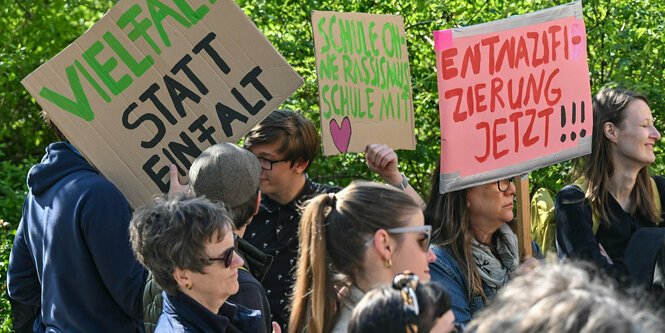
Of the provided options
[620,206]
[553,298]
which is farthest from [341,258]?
[620,206]

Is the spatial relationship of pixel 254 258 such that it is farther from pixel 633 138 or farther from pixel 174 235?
pixel 633 138

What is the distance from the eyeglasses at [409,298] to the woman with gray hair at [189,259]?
81 cm

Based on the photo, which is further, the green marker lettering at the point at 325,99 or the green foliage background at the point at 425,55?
the green foliage background at the point at 425,55

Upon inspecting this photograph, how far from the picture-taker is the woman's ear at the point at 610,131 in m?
3.94

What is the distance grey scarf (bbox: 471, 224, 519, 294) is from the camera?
3.33 m

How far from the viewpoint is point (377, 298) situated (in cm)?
180

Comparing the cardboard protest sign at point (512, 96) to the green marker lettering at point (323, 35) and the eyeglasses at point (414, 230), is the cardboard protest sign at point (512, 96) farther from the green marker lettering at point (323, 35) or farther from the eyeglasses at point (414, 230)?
the eyeglasses at point (414, 230)

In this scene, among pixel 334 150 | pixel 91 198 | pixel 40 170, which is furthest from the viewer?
pixel 334 150

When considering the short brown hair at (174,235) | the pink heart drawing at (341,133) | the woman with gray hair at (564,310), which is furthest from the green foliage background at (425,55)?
the woman with gray hair at (564,310)

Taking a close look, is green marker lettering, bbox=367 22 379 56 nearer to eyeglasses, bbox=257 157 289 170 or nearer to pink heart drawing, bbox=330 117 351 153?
pink heart drawing, bbox=330 117 351 153

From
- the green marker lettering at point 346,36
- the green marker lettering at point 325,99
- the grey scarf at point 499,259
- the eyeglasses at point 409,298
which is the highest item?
the green marker lettering at point 346,36

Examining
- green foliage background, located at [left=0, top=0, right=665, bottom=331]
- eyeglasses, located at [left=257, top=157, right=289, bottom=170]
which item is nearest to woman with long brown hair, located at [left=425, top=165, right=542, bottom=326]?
eyeglasses, located at [left=257, top=157, right=289, bottom=170]

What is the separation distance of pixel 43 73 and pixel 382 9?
3029 millimetres

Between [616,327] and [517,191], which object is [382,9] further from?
[616,327]
